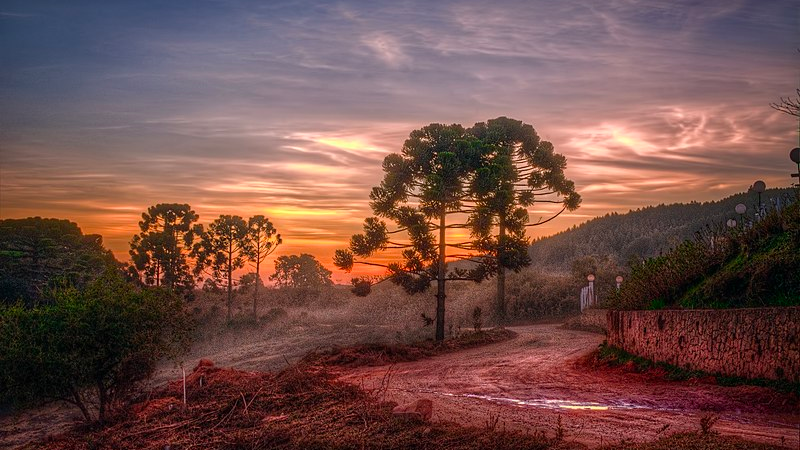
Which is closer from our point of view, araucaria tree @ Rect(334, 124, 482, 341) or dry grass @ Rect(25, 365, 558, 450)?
dry grass @ Rect(25, 365, 558, 450)

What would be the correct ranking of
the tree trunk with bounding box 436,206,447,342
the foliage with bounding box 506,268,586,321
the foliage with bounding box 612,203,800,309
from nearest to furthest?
the foliage with bounding box 612,203,800,309 < the tree trunk with bounding box 436,206,447,342 < the foliage with bounding box 506,268,586,321

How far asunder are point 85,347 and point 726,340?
12.7 metres

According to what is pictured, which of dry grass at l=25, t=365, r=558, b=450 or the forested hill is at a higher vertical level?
the forested hill

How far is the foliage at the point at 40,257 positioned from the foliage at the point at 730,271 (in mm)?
32774

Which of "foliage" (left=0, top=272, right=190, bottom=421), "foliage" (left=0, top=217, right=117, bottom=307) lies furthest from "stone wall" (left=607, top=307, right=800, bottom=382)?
"foliage" (left=0, top=217, right=117, bottom=307)

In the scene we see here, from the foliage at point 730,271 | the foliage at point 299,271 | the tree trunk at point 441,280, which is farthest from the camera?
the foliage at point 299,271

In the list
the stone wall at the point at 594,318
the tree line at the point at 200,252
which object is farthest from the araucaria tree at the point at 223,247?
the stone wall at the point at 594,318

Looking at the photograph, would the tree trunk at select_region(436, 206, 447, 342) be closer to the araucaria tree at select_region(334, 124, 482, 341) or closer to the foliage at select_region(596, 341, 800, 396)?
the araucaria tree at select_region(334, 124, 482, 341)

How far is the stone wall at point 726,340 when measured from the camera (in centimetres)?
968

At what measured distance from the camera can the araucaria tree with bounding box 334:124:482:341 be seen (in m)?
24.8

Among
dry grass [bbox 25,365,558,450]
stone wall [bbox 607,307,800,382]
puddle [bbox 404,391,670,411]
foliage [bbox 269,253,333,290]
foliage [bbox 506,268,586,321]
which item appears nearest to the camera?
dry grass [bbox 25,365,558,450]

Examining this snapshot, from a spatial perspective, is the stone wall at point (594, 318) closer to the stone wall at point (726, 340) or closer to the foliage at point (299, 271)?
the stone wall at point (726, 340)

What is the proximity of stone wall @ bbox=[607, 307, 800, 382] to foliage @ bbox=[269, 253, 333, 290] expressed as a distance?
2248 inches

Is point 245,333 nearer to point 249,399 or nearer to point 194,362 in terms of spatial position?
point 194,362
